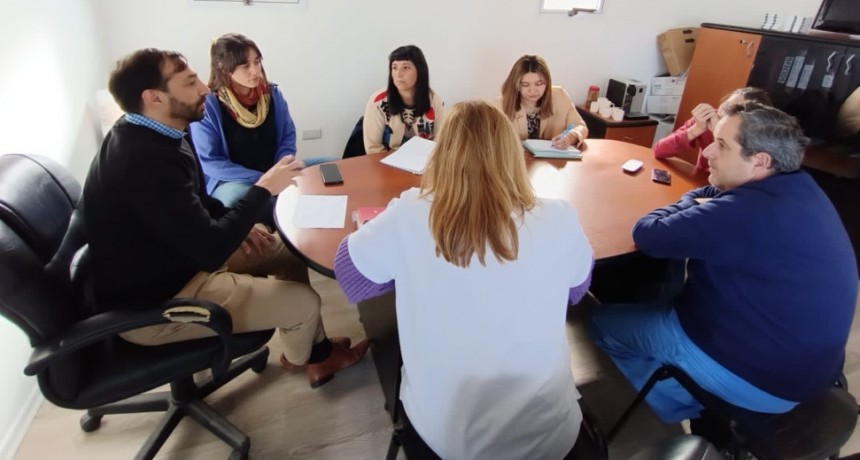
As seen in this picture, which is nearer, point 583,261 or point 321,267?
point 583,261

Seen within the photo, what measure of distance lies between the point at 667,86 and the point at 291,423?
3602mm

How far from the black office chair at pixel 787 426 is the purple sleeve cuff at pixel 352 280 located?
0.88 m

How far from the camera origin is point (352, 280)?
1.10m

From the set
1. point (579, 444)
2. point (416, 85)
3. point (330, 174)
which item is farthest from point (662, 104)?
point (579, 444)

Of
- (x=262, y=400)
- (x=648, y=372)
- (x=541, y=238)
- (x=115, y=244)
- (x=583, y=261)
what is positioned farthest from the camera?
(x=262, y=400)

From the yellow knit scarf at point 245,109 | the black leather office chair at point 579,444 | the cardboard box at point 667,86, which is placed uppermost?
the yellow knit scarf at point 245,109

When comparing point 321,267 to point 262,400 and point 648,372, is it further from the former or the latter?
point 648,372

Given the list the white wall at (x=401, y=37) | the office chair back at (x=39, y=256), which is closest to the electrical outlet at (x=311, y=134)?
the white wall at (x=401, y=37)

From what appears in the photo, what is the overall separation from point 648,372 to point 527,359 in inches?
34.8

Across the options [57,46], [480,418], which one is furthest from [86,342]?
[57,46]

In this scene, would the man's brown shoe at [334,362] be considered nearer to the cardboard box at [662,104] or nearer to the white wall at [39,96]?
the white wall at [39,96]

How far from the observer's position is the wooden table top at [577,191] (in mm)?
1414

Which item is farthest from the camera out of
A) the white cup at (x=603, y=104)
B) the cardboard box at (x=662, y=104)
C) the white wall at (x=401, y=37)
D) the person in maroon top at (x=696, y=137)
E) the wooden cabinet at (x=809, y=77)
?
the cardboard box at (x=662, y=104)

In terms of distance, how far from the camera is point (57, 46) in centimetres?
199
